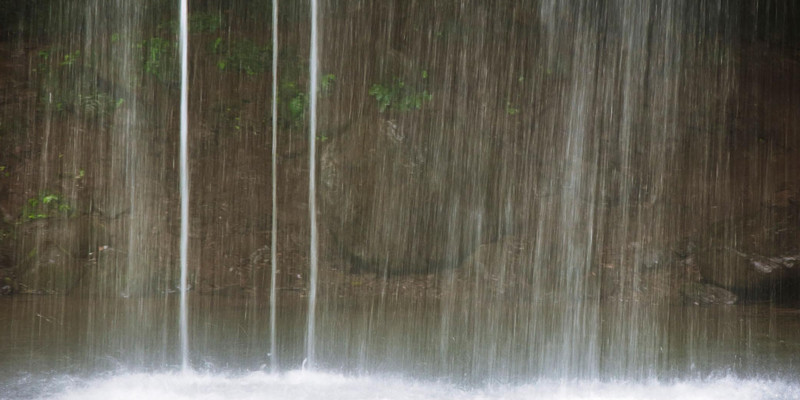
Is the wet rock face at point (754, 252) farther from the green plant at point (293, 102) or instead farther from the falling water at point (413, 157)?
the green plant at point (293, 102)

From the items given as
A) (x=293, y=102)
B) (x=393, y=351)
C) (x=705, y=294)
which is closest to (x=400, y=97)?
(x=293, y=102)

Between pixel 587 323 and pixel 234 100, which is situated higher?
pixel 234 100

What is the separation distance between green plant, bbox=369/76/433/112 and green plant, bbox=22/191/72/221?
407 cm

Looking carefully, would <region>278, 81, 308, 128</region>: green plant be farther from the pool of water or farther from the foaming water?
the foaming water

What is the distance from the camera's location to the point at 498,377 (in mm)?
4613

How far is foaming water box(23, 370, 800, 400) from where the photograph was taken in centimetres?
417

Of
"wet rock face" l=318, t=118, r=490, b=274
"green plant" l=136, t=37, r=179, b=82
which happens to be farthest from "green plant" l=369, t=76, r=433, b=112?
"green plant" l=136, t=37, r=179, b=82

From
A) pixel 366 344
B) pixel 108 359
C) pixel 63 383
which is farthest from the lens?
pixel 366 344

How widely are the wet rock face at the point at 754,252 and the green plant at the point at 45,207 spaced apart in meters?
7.79

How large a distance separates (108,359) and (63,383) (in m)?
0.78

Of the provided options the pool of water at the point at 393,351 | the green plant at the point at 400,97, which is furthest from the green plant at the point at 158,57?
the pool of water at the point at 393,351

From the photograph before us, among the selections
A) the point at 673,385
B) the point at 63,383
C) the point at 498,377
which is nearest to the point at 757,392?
the point at 673,385

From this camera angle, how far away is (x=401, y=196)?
905cm

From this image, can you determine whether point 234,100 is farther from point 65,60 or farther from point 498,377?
point 498,377
